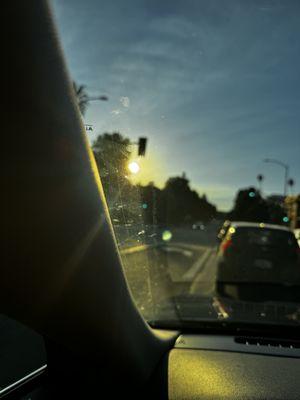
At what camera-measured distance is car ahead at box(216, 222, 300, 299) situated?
1073 centimetres

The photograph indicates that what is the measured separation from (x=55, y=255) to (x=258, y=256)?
32.0 feet

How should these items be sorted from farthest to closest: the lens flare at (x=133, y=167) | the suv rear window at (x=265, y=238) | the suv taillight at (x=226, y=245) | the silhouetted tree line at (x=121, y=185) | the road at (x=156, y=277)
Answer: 1. the suv taillight at (x=226, y=245)
2. the suv rear window at (x=265, y=238)
3. the road at (x=156, y=277)
4. the lens flare at (x=133, y=167)
5. the silhouetted tree line at (x=121, y=185)

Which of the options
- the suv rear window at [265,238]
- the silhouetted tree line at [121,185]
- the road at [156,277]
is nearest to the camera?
the silhouetted tree line at [121,185]

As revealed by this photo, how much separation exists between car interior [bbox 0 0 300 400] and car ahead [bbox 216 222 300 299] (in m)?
8.15

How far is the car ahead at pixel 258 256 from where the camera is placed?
10727mm

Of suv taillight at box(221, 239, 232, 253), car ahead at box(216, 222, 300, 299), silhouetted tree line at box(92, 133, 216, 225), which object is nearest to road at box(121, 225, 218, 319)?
Answer: silhouetted tree line at box(92, 133, 216, 225)

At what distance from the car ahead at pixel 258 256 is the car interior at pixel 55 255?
8.15 m

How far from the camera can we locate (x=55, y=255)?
→ 1.63 meters

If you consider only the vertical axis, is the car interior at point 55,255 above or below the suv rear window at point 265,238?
above

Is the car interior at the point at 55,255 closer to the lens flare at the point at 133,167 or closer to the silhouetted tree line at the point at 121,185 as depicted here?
the silhouetted tree line at the point at 121,185

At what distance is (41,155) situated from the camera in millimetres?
1576

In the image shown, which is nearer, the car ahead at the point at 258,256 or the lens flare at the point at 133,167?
the lens flare at the point at 133,167

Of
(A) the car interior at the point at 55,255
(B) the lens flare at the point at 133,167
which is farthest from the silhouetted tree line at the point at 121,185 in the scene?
(A) the car interior at the point at 55,255

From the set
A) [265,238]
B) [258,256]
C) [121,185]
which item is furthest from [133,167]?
[265,238]
